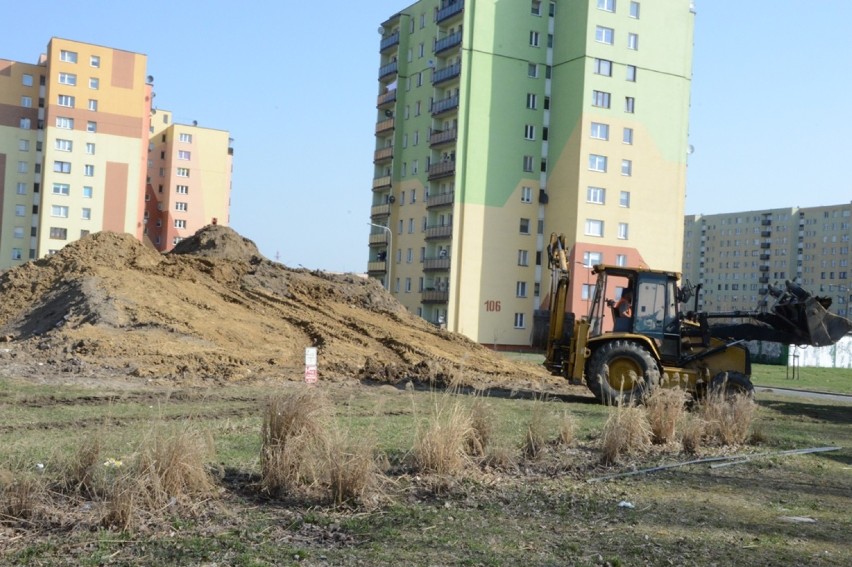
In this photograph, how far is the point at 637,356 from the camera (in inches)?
740

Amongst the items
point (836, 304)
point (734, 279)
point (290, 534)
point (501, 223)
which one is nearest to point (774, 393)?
point (290, 534)

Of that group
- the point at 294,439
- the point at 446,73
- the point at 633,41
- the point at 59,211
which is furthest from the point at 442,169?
the point at 294,439

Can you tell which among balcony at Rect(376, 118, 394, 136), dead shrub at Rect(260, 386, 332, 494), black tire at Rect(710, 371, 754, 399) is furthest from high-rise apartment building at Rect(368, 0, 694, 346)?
dead shrub at Rect(260, 386, 332, 494)

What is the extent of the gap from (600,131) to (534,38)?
349 inches

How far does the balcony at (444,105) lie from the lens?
218ft

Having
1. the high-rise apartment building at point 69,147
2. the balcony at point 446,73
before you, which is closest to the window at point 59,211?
the high-rise apartment building at point 69,147

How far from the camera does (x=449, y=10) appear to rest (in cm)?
6838

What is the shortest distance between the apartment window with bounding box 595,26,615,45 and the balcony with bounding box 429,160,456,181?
1354 centimetres

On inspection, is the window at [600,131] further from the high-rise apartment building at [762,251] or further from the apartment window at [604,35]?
the high-rise apartment building at [762,251]

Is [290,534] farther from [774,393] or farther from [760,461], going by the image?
[774,393]

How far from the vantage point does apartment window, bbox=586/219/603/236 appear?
64375 millimetres

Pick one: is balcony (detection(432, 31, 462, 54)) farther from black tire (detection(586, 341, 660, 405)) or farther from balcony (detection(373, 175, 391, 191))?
black tire (detection(586, 341, 660, 405))

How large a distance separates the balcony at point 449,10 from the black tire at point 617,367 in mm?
52054

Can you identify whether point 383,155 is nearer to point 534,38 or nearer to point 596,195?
point 534,38
